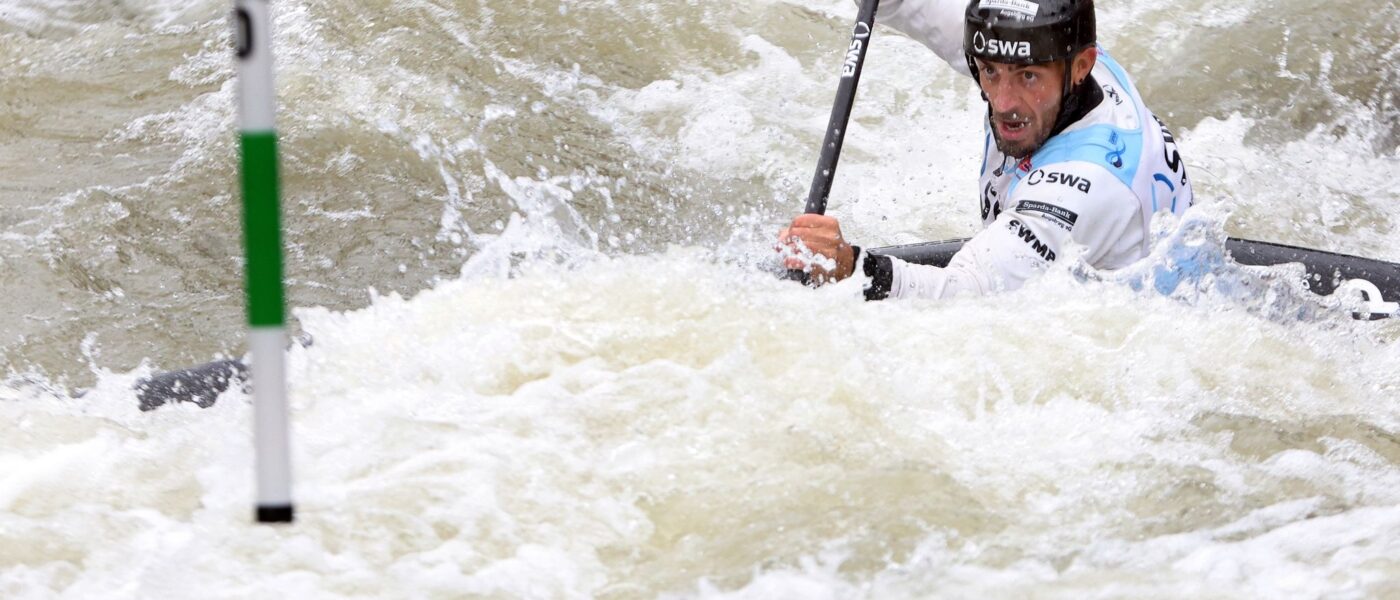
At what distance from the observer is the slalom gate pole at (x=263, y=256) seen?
5.21 feet

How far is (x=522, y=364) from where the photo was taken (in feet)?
9.26

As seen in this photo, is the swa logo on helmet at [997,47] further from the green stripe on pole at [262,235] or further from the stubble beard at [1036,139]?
the green stripe on pole at [262,235]

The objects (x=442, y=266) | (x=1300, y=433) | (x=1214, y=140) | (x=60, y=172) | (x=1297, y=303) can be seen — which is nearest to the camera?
(x=1300, y=433)

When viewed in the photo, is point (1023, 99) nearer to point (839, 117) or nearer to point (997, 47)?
point (997, 47)

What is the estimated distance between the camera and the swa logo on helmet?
3150 mm

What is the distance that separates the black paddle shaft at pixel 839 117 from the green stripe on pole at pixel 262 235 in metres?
1.94

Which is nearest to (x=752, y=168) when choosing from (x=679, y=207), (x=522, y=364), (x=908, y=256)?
(x=679, y=207)

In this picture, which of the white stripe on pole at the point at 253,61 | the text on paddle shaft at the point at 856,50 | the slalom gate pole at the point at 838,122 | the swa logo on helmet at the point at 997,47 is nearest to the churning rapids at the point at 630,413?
the slalom gate pole at the point at 838,122

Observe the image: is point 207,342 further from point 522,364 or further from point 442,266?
point 522,364

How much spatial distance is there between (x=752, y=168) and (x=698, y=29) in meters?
1.12

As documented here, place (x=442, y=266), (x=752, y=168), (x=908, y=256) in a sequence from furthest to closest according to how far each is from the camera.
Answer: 1. (x=752, y=168)
2. (x=442, y=266)
3. (x=908, y=256)

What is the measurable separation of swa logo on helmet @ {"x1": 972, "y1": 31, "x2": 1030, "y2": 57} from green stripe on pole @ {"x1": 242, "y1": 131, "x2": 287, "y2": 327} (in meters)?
1.98

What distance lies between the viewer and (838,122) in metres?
3.62

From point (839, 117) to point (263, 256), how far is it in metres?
2.22
